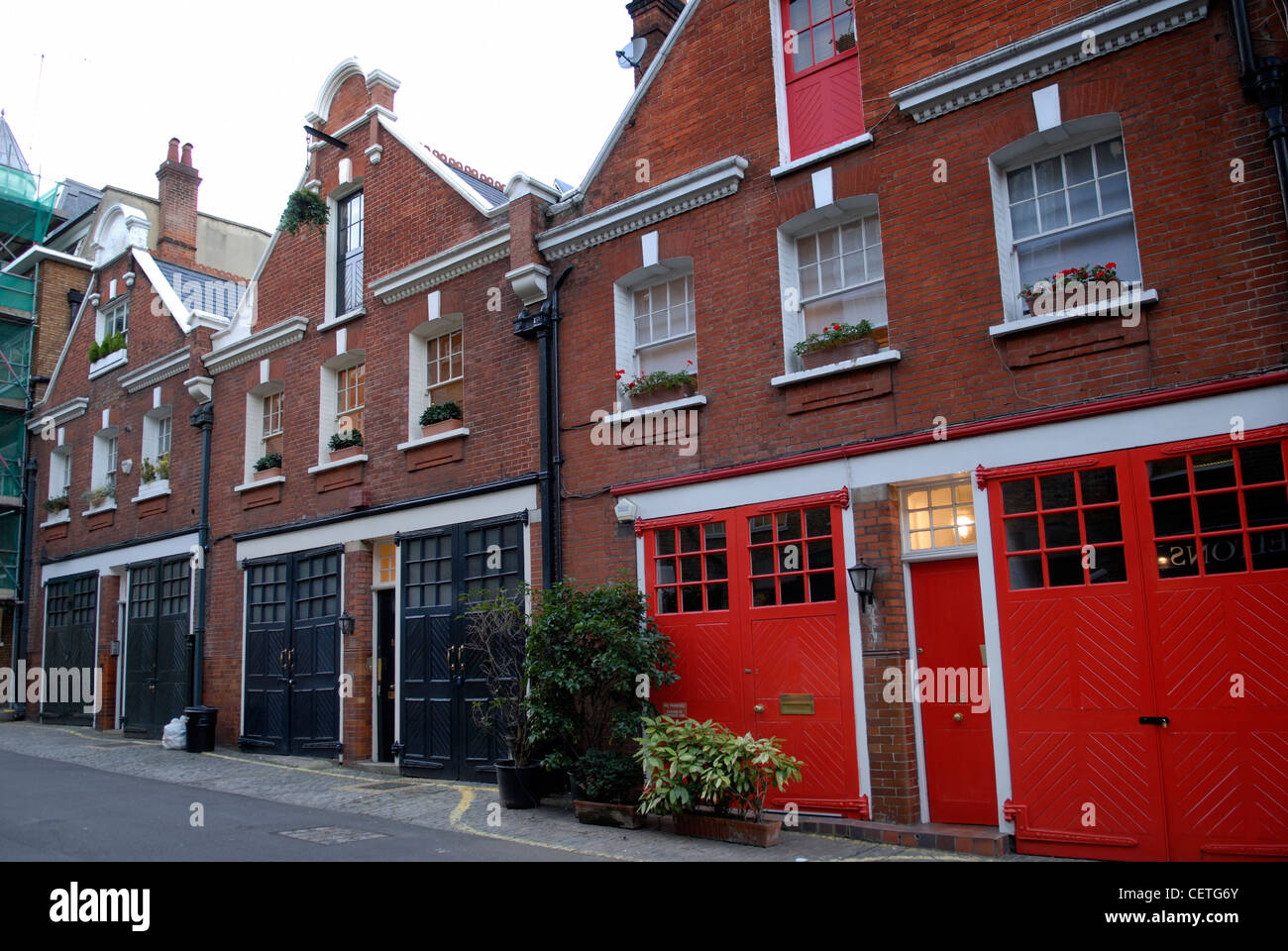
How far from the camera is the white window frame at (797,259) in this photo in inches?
420

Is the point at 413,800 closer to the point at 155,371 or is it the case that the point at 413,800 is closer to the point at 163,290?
the point at 155,371

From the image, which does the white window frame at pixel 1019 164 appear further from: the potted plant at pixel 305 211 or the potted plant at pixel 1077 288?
the potted plant at pixel 305 211

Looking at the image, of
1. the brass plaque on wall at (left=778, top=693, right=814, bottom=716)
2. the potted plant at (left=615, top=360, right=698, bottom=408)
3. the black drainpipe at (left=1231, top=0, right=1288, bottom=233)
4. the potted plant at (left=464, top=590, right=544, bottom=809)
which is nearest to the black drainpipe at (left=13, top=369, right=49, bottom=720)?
the potted plant at (left=464, top=590, right=544, bottom=809)

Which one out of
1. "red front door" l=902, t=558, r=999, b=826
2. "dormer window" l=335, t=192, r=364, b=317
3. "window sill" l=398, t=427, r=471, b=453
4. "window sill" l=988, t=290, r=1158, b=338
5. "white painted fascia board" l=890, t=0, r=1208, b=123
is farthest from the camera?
"dormer window" l=335, t=192, r=364, b=317

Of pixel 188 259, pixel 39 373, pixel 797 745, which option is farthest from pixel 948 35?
pixel 39 373

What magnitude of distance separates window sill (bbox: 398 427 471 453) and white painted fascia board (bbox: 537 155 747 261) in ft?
9.26

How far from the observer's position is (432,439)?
14773 mm

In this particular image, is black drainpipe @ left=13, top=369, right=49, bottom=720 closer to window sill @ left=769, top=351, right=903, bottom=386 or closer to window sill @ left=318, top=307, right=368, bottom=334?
window sill @ left=318, top=307, right=368, bottom=334

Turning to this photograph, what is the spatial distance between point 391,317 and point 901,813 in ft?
35.4

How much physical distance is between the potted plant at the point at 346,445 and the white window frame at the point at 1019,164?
34.5ft

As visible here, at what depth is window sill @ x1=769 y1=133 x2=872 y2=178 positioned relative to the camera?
34.5 ft

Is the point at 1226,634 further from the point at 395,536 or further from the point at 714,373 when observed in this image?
the point at 395,536

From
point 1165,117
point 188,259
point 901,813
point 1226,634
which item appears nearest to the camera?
point 1226,634

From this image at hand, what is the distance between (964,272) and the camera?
31.9 feet
